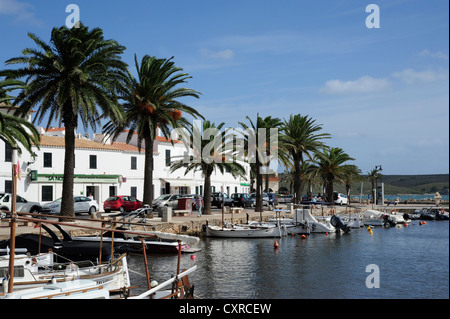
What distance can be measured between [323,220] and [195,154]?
13932mm

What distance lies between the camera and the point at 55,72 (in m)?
29.5

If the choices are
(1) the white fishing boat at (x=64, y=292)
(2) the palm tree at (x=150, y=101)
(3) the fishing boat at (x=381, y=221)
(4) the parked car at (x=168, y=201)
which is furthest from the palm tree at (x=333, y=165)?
(1) the white fishing boat at (x=64, y=292)

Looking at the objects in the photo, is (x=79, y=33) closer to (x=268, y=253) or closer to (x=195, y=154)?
(x=268, y=253)

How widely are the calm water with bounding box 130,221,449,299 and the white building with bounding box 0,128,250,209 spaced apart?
2032 cm

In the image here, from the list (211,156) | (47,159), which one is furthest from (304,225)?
(47,159)

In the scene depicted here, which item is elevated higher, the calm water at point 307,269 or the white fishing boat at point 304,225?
the white fishing boat at point 304,225

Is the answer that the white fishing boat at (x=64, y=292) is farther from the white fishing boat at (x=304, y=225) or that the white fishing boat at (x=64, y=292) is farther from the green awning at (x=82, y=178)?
the green awning at (x=82, y=178)

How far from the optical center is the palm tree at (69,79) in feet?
94.5

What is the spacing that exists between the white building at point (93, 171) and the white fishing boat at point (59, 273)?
1192 inches

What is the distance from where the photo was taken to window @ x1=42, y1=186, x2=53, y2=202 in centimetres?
4648

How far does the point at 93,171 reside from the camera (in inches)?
2034

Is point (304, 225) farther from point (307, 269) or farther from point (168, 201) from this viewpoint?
point (307, 269)
